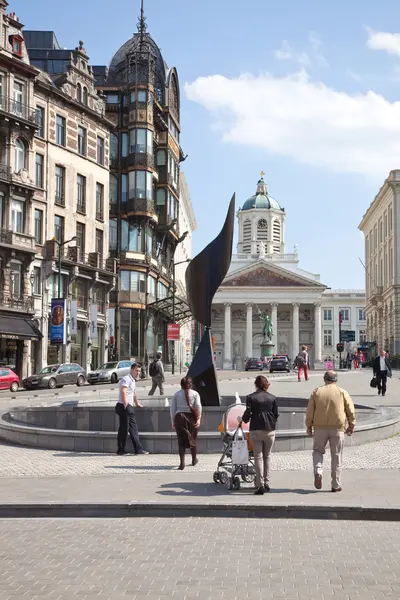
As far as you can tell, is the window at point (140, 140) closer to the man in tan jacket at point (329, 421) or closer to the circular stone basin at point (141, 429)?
the circular stone basin at point (141, 429)

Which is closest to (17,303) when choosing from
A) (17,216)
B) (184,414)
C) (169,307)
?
(17,216)

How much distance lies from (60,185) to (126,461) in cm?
4028

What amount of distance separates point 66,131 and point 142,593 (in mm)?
49536

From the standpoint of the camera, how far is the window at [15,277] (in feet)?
150

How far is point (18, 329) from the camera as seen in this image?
4484 centimetres

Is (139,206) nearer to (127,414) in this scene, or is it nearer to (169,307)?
(169,307)

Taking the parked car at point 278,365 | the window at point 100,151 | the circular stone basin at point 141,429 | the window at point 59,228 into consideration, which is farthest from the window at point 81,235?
the circular stone basin at point 141,429

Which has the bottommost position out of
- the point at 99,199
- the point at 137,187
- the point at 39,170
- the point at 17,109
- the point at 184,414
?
the point at 184,414

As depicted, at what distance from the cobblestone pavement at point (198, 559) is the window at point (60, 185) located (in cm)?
4405

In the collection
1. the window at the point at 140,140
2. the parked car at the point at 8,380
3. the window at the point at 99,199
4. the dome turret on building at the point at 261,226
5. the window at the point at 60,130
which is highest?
the dome turret on building at the point at 261,226

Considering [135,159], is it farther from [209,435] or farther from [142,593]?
[142,593]

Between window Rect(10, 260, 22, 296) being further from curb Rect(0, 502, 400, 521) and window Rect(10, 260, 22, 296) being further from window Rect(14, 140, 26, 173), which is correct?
curb Rect(0, 502, 400, 521)

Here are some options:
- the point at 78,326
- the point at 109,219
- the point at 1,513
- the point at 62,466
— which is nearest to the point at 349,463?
the point at 62,466

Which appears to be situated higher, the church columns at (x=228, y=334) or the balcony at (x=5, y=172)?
the balcony at (x=5, y=172)
